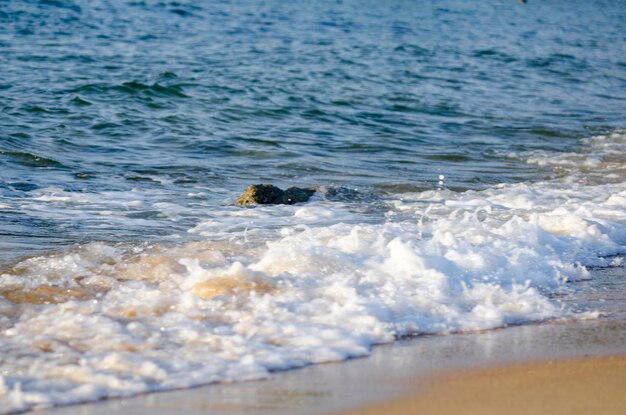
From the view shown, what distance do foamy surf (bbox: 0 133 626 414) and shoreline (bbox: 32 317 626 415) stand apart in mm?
90

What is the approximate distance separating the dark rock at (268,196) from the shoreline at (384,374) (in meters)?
3.26

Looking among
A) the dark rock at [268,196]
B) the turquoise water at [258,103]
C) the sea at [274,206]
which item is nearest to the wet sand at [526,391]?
the sea at [274,206]

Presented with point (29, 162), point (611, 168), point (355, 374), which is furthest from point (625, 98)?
point (355, 374)

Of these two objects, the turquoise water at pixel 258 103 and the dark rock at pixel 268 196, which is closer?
the dark rock at pixel 268 196

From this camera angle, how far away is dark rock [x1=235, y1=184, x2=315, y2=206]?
25.2 ft

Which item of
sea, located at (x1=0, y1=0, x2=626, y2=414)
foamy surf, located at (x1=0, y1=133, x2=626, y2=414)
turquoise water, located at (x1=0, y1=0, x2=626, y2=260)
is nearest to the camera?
foamy surf, located at (x1=0, y1=133, x2=626, y2=414)

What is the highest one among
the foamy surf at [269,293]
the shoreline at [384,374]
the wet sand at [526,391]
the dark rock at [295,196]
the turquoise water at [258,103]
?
the wet sand at [526,391]

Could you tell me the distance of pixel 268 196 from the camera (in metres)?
7.76

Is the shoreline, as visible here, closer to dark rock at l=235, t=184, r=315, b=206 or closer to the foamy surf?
the foamy surf

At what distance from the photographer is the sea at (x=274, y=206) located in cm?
451

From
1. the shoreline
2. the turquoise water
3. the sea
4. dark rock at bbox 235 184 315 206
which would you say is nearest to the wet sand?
the shoreline

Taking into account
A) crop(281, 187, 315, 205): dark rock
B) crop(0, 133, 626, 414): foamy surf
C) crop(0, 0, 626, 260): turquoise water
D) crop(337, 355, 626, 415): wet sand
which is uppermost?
crop(337, 355, 626, 415): wet sand

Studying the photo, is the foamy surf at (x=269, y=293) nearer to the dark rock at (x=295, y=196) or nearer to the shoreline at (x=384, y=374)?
the shoreline at (x=384, y=374)

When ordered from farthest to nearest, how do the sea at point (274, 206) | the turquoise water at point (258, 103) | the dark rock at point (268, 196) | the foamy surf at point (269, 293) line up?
the turquoise water at point (258, 103) < the dark rock at point (268, 196) < the sea at point (274, 206) < the foamy surf at point (269, 293)
